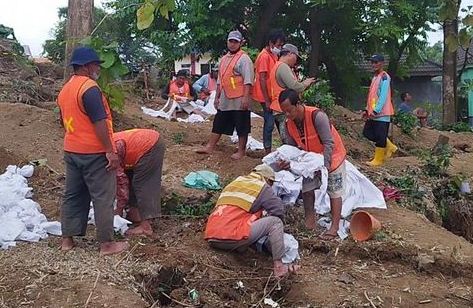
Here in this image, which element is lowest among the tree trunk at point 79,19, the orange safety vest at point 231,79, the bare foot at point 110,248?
the bare foot at point 110,248

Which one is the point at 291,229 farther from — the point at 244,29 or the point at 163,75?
the point at 163,75

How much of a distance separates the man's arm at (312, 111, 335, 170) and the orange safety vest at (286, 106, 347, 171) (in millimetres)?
52

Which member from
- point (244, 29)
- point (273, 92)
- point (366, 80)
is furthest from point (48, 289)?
point (366, 80)

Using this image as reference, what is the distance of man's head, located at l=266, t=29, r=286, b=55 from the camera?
8.01 metres

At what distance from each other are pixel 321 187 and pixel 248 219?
1596 millimetres

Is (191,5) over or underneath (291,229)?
over

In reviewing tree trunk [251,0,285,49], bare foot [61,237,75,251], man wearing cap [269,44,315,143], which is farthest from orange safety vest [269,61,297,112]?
tree trunk [251,0,285,49]

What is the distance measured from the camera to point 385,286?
18.1 feet

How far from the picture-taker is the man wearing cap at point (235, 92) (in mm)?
8062

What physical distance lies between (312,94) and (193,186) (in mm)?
5581

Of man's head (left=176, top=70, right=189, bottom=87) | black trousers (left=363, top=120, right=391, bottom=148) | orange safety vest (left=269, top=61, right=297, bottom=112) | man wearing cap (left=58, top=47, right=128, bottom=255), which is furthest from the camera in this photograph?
man's head (left=176, top=70, right=189, bottom=87)

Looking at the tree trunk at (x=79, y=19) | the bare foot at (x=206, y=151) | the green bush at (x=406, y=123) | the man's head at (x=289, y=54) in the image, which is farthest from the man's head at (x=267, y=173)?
the green bush at (x=406, y=123)

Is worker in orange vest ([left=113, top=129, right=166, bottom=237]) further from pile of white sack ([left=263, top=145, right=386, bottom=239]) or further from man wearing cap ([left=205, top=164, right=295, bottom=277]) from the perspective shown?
pile of white sack ([left=263, top=145, right=386, bottom=239])

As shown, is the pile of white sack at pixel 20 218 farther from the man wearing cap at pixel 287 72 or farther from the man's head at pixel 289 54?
the man's head at pixel 289 54
